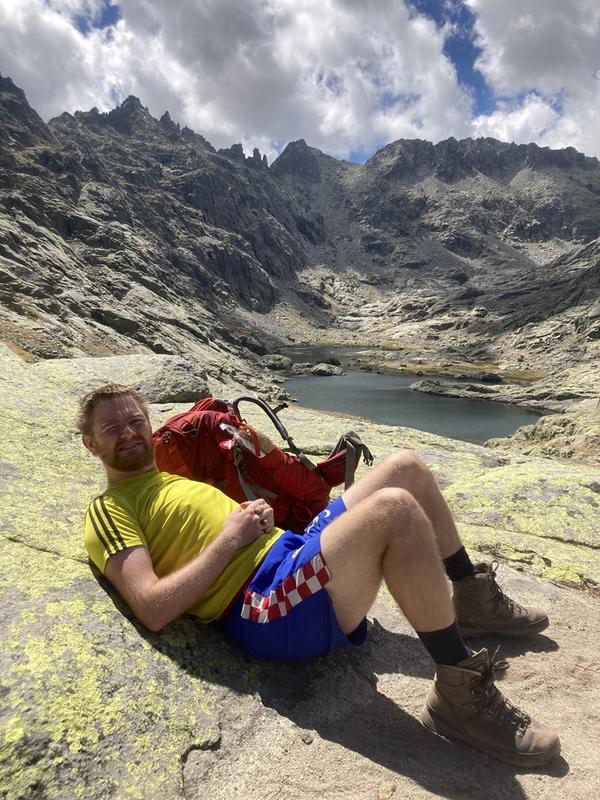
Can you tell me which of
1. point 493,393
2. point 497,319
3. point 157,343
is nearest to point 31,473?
point 157,343

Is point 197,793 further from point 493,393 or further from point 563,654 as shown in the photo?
point 493,393

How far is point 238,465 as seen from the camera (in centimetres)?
577

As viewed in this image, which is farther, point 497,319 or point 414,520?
point 497,319

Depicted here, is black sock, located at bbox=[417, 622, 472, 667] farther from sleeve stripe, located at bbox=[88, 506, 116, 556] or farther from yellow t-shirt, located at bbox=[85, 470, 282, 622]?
sleeve stripe, located at bbox=[88, 506, 116, 556]

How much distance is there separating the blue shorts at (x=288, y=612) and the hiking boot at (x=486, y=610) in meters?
1.49

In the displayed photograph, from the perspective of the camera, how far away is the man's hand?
148 inches

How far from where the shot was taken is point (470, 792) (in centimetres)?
323

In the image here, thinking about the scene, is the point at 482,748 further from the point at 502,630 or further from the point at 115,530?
the point at 115,530

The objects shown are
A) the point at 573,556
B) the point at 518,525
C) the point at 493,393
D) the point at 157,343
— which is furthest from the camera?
the point at 493,393

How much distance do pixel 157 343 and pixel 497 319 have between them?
115155mm

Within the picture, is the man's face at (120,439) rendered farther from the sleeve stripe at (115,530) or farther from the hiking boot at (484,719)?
the hiking boot at (484,719)

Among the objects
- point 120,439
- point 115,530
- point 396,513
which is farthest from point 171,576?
point 396,513

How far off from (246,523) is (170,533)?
70cm

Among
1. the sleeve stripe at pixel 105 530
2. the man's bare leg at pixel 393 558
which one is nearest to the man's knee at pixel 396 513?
the man's bare leg at pixel 393 558
